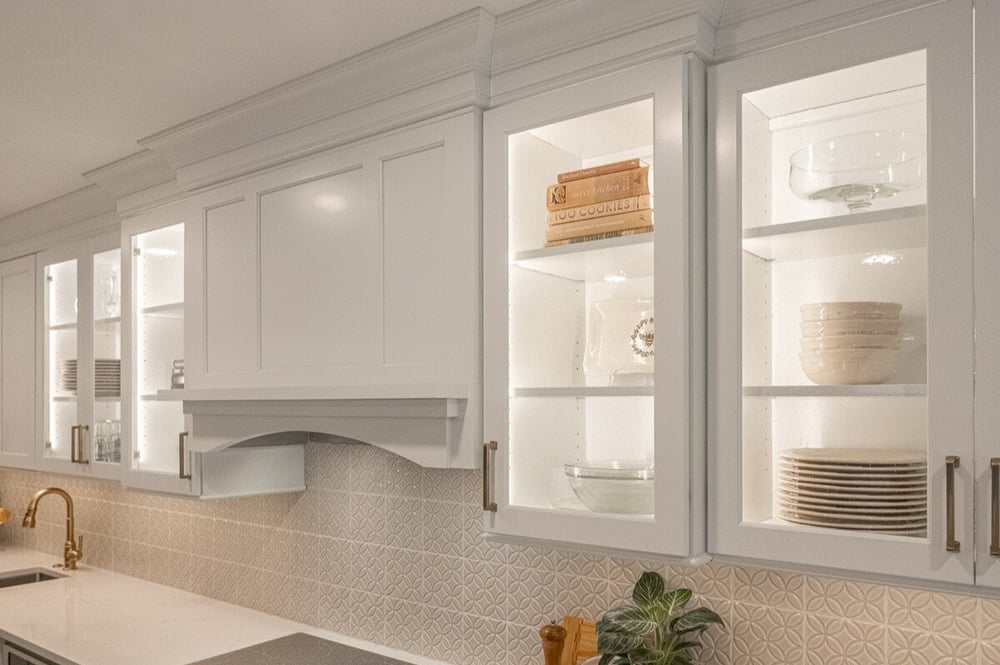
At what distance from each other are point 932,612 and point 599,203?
997 millimetres

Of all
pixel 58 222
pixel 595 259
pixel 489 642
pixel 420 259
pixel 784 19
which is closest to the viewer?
pixel 784 19

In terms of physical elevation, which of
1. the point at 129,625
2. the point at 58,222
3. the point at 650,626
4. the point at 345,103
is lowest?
the point at 129,625

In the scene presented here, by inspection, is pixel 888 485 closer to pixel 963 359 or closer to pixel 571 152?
pixel 963 359

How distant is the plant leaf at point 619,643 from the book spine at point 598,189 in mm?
864

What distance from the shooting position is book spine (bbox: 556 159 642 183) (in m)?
1.73

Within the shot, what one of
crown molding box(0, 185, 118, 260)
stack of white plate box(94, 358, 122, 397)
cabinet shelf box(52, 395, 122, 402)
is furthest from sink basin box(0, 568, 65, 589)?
crown molding box(0, 185, 118, 260)

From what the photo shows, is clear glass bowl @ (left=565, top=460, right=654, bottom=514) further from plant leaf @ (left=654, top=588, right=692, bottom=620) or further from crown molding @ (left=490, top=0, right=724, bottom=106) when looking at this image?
crown molding @ (left=490, top=0, right=724, bottom=106)

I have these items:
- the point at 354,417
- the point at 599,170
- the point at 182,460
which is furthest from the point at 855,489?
the point at 182,460

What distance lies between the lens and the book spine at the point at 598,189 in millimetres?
1716

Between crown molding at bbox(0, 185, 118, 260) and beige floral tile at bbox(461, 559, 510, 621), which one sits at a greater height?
crown molding at bbox(0, 185, 118, 260)

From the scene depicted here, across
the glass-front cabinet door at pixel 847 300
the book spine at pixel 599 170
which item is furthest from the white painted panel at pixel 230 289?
the glass-front cabinet door at pixel 847 300

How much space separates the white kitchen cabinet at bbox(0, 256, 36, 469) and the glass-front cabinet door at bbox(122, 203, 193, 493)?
1.00m

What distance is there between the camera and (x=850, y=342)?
4.82ft

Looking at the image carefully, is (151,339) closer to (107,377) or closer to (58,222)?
(107,377)
